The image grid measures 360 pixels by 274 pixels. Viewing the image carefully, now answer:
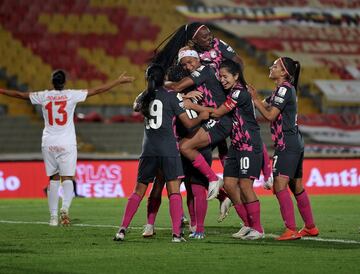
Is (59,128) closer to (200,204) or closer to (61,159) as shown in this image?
(61,159)

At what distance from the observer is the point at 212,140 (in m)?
10.6

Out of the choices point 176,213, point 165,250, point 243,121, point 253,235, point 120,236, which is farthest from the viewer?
point 243,121

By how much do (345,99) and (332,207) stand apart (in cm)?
1551

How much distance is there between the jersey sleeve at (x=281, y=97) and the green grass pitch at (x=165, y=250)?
1.42m

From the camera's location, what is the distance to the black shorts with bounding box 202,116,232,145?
10.5 metres

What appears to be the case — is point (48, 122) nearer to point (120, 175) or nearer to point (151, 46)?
point (120, 175)

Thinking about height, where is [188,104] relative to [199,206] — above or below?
above

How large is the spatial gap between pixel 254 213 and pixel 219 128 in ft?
3.44

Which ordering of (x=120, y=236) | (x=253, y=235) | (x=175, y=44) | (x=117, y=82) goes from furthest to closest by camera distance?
(x=175, y=44)
(x=117, y=82)
(x=253, y=235)
(x=120, y=236)

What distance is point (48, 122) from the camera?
42.0 ft

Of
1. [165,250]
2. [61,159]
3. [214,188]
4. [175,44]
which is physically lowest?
[165,250]

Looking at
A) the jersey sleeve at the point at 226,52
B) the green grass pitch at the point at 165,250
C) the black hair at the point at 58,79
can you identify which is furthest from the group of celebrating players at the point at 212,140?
the black hair at the point at 58,79

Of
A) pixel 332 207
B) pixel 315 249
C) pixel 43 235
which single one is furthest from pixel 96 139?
pixel 315 249

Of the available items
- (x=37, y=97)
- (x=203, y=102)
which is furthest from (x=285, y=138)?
(x=37, y=97)
